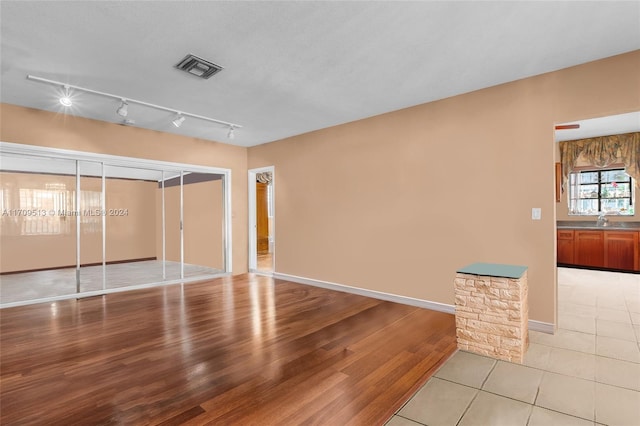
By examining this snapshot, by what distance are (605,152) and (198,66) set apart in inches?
307

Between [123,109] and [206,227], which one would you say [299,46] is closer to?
[123,109]

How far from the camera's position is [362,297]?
4.86 meters

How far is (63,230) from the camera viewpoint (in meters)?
4.93

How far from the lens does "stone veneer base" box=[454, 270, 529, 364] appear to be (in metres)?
2.72

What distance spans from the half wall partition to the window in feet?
26.0

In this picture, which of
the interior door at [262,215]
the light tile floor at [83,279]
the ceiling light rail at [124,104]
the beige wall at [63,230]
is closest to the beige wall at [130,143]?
the beige wall at [63,230]

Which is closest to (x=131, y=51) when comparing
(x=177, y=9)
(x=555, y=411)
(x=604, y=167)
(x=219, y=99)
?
(x=177, y=9)

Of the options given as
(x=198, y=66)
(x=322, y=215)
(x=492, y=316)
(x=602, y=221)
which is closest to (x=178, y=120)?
(x=198, y=66)

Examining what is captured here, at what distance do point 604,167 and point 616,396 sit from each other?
6.59 meters

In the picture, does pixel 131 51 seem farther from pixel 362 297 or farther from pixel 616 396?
pixel 616 396

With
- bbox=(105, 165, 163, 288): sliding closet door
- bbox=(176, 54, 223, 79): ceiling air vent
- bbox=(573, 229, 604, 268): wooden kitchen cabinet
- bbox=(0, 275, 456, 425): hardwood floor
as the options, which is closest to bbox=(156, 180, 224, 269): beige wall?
bbox=(105, 165, 163, 288): sliding closet door

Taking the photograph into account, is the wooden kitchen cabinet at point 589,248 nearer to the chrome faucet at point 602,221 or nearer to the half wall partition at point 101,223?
the chrome faucet at point 602,221

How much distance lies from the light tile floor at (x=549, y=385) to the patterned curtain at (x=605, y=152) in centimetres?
416

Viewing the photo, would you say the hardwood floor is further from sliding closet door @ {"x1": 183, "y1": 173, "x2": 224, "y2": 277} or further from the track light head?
the track light head
